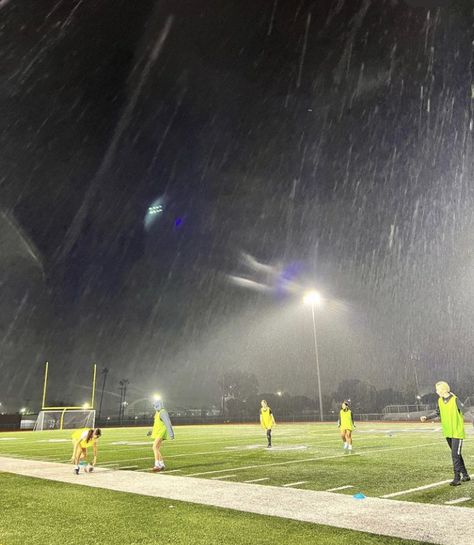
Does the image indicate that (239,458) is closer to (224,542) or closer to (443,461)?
(443,461)

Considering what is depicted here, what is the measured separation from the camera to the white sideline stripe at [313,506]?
4516 millimetres

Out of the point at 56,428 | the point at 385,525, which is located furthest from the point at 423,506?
the point at 56,428

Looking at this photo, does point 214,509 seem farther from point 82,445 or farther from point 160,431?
point 82,445

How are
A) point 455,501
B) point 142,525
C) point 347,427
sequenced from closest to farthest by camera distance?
point 142,525
point 455,501
point 347,427

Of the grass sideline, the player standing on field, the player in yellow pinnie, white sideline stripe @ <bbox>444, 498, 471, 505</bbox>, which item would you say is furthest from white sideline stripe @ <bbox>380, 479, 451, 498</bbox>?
the player in yellow pinnie

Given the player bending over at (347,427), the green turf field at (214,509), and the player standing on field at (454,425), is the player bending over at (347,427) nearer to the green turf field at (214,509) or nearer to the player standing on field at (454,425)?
the green turf field at (214,509)

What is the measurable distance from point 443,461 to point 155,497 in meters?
7.39

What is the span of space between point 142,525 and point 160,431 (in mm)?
4696

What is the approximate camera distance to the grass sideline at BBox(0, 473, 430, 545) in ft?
14.4

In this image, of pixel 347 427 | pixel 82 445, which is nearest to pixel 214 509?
pixel 82 445

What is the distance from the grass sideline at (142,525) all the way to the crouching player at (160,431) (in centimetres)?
276

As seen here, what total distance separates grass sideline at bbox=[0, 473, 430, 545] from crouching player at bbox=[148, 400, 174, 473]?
2.76 meters

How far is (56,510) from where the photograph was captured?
596 cm

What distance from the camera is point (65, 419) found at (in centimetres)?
3900
